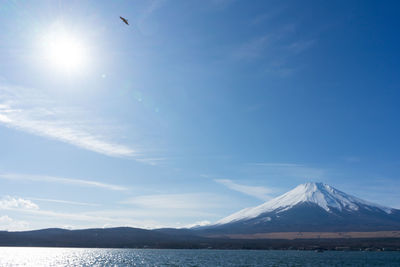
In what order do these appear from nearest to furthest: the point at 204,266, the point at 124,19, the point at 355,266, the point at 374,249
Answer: the point at 124,19 → the point at 204,266 → the point at 355,266 → the point at 374,249

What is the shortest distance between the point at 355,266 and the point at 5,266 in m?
92.4

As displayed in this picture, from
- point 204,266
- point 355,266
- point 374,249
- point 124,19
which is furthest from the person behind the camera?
point 374,249

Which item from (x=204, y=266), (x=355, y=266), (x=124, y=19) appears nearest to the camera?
(x=124, y=19)

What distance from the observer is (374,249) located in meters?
198

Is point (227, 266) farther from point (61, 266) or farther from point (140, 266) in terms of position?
point (61, 266)

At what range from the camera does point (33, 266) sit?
8906cm

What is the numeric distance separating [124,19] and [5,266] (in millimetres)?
79092

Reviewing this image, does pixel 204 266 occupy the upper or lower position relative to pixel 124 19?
lower

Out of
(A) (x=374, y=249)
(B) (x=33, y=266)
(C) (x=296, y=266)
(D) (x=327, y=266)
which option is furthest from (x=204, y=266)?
(A) (x=374, y=249)

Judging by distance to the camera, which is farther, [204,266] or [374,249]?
[374,249]

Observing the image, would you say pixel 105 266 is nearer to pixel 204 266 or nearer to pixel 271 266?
pixel 204 266

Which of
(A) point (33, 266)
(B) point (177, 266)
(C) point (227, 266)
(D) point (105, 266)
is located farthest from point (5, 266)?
(C) point (227, 266)

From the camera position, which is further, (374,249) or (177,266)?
(374,249)

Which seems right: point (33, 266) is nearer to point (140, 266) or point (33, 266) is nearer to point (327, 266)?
point (140, 266)
